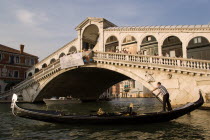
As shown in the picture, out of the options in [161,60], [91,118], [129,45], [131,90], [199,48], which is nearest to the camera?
[91,118]

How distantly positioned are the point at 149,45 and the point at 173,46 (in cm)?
229

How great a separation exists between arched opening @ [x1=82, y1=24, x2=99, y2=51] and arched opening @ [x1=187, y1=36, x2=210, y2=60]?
11.6 m

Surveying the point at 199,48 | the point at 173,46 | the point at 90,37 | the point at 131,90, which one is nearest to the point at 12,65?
the point at 90,37

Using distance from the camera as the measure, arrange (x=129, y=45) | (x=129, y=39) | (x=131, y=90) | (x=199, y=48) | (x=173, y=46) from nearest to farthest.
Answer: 1. (x=199, y=48)
2. (x=173, y=46)
3. (x=129, y=45)
4. (x=129, y=39)
5. (x=131, y=90)

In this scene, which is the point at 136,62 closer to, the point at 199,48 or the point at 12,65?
the point at 199,48

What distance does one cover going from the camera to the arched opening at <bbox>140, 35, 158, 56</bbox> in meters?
19.0

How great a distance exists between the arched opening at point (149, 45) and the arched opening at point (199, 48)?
3161 mm

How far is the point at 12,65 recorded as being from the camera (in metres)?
31.7

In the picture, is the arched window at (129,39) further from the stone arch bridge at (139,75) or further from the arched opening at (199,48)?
the arched opening at (199,48)

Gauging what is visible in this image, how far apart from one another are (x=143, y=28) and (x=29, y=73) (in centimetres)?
2149

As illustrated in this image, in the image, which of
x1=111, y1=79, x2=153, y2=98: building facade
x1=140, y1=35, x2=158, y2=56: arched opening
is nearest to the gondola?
x1=140, y1=35, x2=158, y2=56: arched opening

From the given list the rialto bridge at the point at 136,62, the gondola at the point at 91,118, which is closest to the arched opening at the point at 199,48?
the rialto bridge at the point at 136,62

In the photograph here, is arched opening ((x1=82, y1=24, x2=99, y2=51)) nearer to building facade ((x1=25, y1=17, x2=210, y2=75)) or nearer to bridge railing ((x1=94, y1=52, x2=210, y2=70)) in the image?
building facade ((x1=25, y1=17, x2=210, y2=75))

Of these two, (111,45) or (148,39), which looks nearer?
(148,39)
